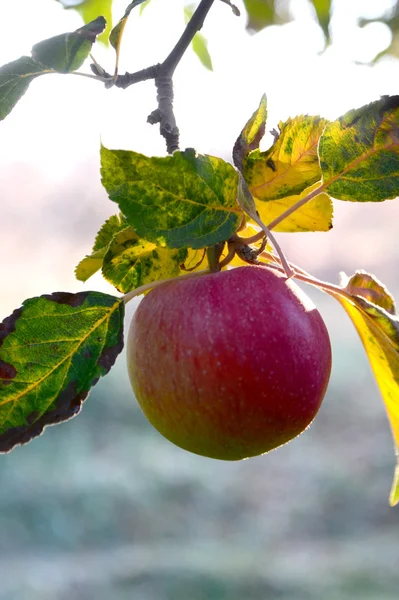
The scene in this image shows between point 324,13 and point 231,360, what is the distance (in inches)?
32.1

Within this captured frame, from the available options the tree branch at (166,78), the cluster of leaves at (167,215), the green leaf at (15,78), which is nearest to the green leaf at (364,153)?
the cluster of leaves at (167,215)

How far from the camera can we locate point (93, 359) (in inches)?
24.0

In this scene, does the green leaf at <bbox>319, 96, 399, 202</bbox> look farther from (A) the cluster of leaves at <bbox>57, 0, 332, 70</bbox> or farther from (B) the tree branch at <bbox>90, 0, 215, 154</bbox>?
(A) the cluster of leaves at <bbox>57, 0, 332, 70</bbox>

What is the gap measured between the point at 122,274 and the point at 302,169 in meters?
0.18

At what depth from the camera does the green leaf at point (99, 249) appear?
690 mm

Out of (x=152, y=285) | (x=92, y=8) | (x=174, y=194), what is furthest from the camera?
(x=92, y=8)

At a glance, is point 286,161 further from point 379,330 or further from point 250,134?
point 379,330

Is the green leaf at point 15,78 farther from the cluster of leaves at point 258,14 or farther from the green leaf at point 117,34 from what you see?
the cluster of leaves at point 258,14

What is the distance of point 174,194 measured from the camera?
1.80 ft

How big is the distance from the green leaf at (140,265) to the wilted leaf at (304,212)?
0.09 m

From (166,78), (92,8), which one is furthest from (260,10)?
(166,78)

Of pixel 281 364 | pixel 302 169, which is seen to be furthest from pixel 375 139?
pixel 281 364

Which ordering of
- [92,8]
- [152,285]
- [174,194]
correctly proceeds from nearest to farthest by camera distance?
1. [174,194]
2. [152,285]
3. [92,8]

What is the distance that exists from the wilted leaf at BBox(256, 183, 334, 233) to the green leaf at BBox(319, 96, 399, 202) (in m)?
0.07
